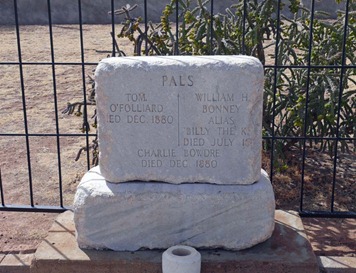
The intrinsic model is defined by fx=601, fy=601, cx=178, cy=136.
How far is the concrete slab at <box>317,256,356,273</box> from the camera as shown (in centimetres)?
345

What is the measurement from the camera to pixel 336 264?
3477 millimetres

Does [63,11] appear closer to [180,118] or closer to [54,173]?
[54,173]

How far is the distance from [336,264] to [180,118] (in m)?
1.26

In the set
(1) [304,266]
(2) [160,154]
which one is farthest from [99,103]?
(1) [304,266]

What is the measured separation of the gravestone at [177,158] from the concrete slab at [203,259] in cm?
6

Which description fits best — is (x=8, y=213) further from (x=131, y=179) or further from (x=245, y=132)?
(x=245, y=132)

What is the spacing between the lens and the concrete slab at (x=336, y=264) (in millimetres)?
3447

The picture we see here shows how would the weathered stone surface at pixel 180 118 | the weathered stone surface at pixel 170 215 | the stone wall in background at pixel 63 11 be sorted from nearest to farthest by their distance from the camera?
the weathered stone surface at pixel 180 118 < the weathered stone surface at pixel 170 215 < the stone wall in background at pixel 63 11

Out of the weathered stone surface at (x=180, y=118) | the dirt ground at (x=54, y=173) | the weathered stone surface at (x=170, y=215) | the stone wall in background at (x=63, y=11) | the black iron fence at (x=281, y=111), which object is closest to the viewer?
the weathered stone surface at (x=180, y=118)

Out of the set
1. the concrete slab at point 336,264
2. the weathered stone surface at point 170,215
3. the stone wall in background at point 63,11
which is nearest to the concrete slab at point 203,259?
the weathered stone surface at point 170,215

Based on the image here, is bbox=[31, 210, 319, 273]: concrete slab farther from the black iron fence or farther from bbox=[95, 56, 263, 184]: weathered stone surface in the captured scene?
the black iron fence

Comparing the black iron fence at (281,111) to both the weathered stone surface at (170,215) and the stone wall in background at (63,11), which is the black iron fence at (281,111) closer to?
the weathered stone surface at (170,215)

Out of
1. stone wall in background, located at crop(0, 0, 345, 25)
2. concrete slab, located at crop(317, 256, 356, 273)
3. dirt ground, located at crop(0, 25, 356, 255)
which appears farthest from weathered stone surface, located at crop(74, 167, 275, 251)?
stone wall in background, located at crop(0, 0, 345, 25)

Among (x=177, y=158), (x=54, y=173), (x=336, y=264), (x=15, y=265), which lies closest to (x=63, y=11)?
(x=54, y=173)
